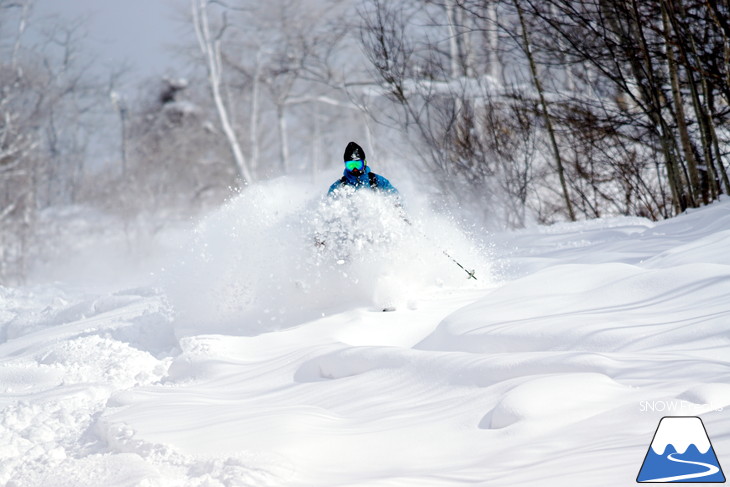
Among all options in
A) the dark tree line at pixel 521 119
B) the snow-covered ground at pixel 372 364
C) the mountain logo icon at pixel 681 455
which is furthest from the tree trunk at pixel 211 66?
the mountain logo icon at pixel 681 455

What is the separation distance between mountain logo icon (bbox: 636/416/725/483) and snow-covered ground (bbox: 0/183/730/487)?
0.04 meters

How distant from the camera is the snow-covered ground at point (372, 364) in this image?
9.36 ft

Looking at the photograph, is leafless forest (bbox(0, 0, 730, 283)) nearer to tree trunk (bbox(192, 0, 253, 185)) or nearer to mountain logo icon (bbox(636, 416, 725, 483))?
tree trunk (bbox(192, 0, 253, 185))

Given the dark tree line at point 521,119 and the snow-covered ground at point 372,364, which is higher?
the dark tree line at point 521,119

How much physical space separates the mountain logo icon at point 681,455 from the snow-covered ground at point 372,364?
1.7 inches

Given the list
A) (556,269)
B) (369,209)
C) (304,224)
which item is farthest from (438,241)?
(556,269)

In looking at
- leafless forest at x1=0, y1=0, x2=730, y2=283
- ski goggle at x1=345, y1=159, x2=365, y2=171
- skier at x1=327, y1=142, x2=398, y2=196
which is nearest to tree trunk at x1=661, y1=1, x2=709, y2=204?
leafless forest at x1=0, y1=0, x2=730, y2=283

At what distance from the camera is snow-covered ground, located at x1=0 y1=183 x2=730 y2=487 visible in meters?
2.85

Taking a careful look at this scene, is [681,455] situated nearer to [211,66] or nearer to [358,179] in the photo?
[358,179]

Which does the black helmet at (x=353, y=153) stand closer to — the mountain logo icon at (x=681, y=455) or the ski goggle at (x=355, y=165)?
the ski goggle at (x=355, y=165)

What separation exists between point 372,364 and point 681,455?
2108 millimetres

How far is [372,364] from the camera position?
4.20 m

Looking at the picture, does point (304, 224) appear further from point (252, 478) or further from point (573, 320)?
point (252, 478)

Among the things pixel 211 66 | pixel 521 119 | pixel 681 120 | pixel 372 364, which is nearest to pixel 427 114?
pixel 521 119
